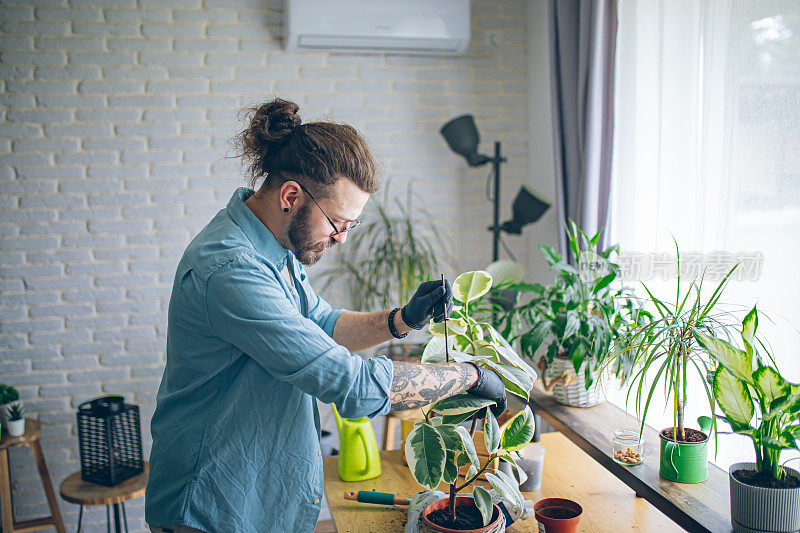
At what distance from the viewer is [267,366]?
1278mm

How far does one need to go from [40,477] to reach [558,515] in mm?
2485

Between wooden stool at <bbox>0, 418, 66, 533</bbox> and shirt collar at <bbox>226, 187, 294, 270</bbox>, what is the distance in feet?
5.98

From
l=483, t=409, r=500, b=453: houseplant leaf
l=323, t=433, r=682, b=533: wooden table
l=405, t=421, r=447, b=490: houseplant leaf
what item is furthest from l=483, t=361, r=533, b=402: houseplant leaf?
l=323, t=433, r=682, b=533: wooden table

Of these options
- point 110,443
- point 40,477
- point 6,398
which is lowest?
point 40,477

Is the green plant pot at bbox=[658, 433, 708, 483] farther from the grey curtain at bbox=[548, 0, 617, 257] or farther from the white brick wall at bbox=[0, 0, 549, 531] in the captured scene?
the white brick wall at bbox=[0, 0, 549, 531]

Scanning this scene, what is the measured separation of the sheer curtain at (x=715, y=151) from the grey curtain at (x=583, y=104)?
4 centimetres

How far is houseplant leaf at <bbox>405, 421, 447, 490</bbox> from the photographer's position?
128cm

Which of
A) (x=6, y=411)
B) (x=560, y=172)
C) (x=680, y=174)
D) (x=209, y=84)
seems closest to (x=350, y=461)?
(x=680, y=174)

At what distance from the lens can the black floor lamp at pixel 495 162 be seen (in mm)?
2857

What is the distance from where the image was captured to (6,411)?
8.82 ft

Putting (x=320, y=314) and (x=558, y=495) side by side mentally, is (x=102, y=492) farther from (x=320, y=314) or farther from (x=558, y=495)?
(x=558, y=495)

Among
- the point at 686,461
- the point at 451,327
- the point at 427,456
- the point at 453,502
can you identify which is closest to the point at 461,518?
the point at 453,502

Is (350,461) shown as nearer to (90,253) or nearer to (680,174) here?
(680,174)

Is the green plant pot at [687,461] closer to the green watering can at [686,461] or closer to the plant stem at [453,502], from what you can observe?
the green watering can at [686,461]
